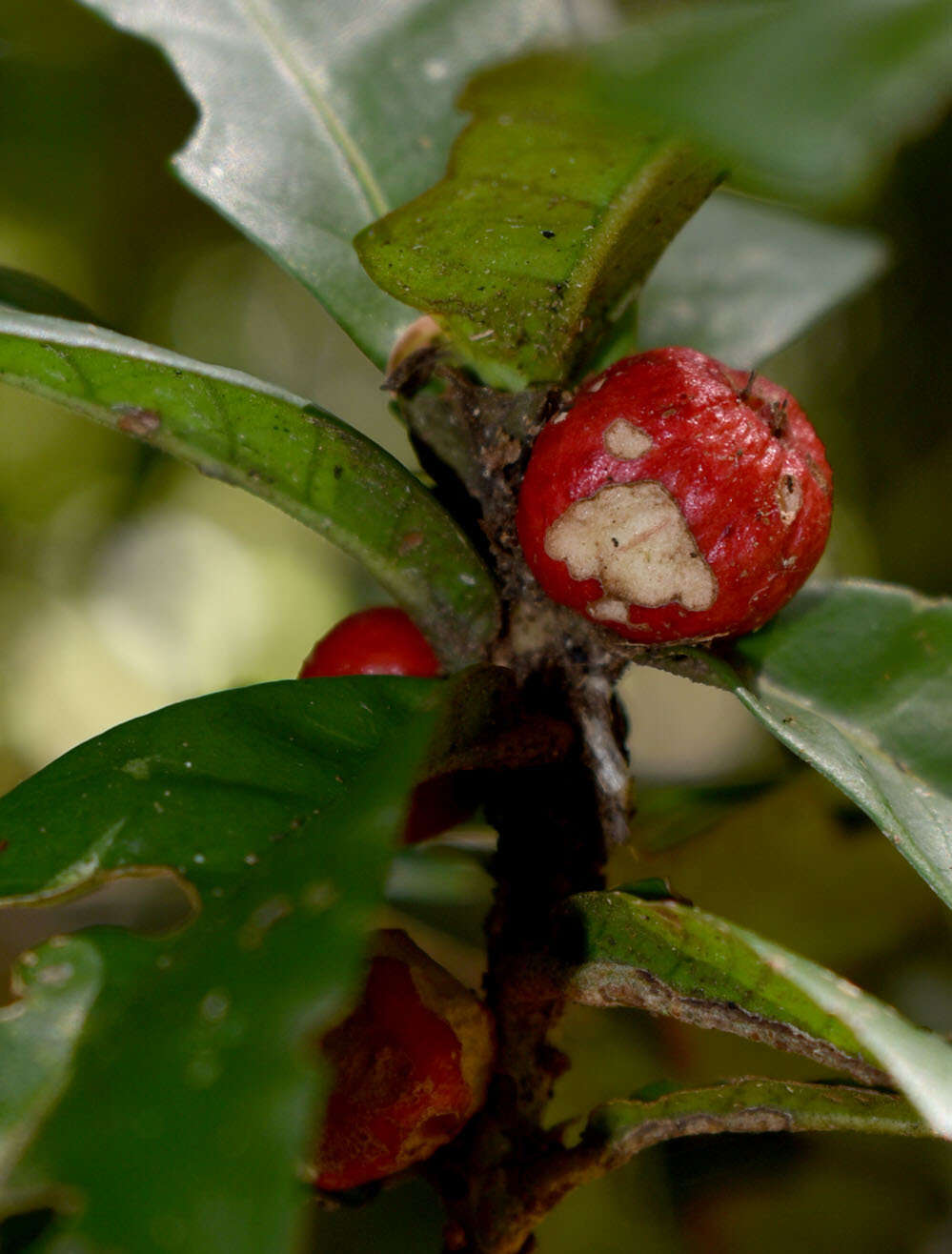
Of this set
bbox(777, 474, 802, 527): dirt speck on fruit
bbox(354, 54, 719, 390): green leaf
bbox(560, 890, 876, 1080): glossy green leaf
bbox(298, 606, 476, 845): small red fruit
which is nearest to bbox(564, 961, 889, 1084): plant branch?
bbox(560, 890, 876, 1080): glossy green leaf

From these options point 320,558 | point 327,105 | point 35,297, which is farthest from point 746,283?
point 320,558

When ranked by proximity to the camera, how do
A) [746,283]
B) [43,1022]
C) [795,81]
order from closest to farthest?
[795,81]
[43,1022]
[746,283]

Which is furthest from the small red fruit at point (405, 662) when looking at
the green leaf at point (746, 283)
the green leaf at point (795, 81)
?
the green leaf at point (795, 81)

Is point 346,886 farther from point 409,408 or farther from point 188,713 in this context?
point 409,408

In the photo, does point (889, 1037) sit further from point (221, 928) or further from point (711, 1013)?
point (221, 928)

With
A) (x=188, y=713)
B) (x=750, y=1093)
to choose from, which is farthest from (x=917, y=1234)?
(x=188, y=713)

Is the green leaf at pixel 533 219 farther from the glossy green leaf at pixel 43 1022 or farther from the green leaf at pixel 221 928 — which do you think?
the glossy green leaf at pixel 43 1022

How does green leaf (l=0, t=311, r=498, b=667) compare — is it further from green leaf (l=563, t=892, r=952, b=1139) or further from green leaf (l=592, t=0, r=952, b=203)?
green leaf (l=592, t=0, r=952, b=203)
